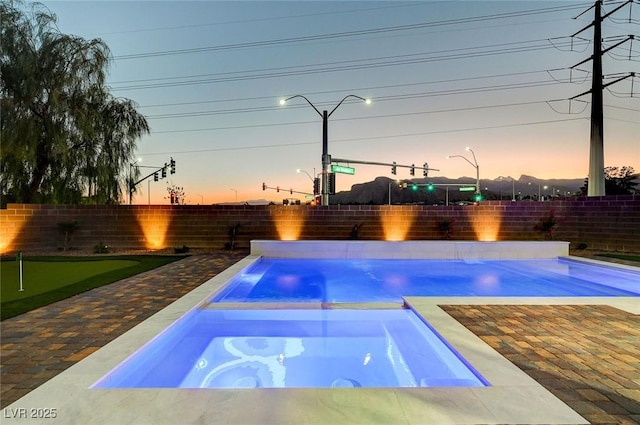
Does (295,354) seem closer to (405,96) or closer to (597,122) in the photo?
(405,96)

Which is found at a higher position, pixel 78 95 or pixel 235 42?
pixel 235 42

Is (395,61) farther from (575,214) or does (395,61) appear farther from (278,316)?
(278,316)

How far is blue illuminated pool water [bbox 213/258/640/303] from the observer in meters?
8.02

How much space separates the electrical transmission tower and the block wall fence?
5540mm

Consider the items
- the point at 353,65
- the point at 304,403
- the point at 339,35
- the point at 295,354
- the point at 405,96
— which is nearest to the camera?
the point at 304,403

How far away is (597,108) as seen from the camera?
736 inches

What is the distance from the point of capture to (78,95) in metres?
15.0

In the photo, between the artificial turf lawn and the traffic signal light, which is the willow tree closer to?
the artificial turf lawn

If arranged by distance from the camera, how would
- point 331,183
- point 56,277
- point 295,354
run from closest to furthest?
point 295,354, point 56,277, point 331,183

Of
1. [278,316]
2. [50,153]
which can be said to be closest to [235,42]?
[50,153]

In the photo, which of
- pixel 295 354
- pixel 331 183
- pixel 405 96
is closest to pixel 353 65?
pixel 405 96

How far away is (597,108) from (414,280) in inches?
659

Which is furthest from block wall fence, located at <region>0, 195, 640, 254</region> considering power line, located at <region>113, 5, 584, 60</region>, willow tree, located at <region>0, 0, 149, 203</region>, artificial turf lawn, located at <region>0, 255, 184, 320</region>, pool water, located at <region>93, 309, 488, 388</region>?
pool water, located at <region>93, 309, 488, 388</region>

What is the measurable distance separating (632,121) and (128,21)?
29353 millimetres
